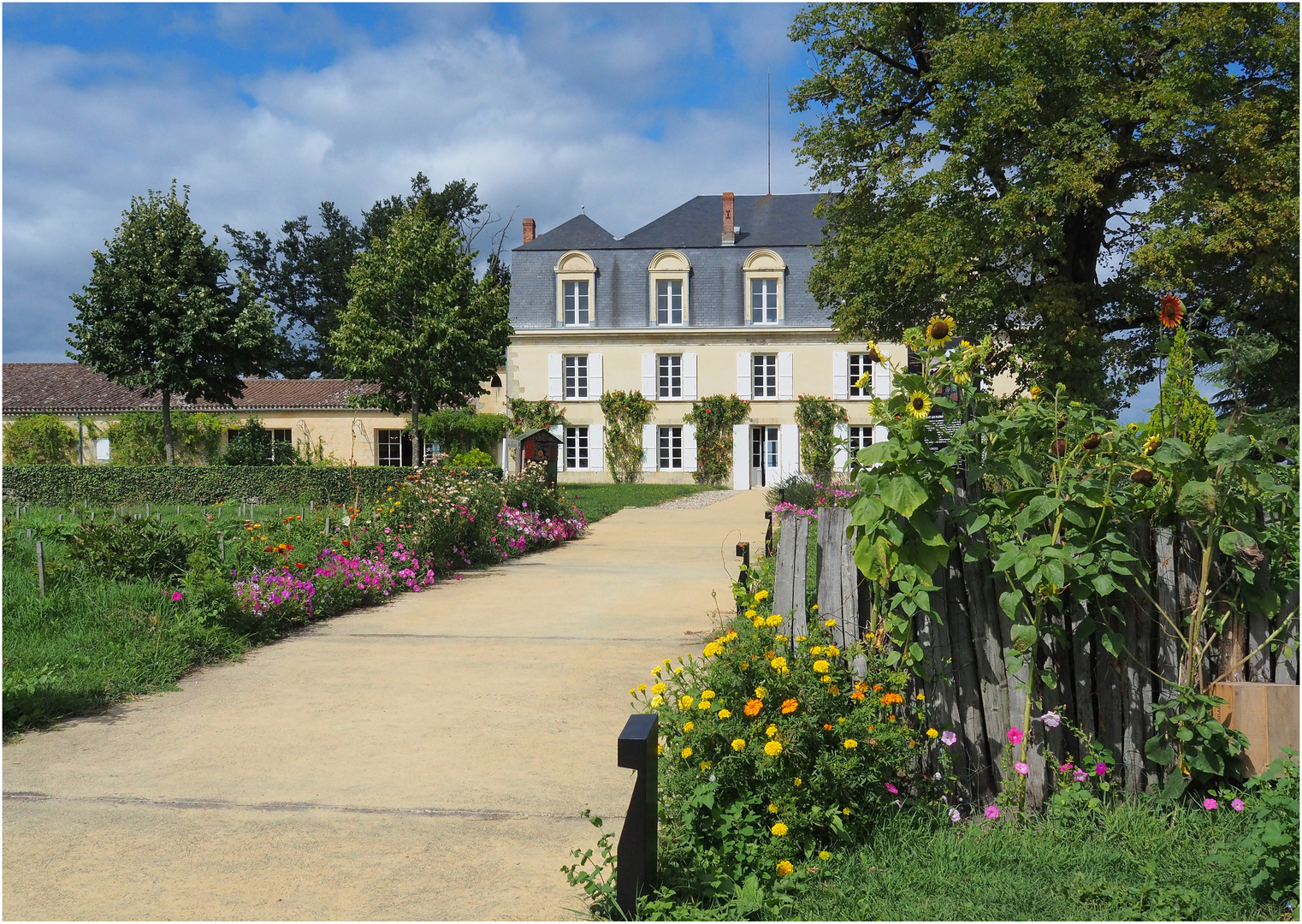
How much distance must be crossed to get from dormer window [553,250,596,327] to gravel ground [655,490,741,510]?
8.57 metres

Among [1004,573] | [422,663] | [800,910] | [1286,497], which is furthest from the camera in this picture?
[422,663]

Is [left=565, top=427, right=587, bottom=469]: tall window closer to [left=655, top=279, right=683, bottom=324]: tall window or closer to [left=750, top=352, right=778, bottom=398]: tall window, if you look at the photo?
[left=655, top=279, right=683, bottom=324]: tall window

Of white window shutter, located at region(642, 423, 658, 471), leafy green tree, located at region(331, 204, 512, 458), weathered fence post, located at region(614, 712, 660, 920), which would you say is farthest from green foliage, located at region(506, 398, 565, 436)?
weathered fence post, located at region(614, 712, 660, 920)

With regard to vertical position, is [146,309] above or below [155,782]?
above

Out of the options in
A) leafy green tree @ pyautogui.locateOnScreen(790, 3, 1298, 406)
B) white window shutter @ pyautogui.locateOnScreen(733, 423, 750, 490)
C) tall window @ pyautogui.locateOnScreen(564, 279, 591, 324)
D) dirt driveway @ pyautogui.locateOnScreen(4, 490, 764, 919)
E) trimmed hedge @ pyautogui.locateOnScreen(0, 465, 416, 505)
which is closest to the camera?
dirt driveway @ pyautogui.locateOnScreen(4, 490, 764, 919)

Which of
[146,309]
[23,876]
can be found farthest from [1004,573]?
[146,309]

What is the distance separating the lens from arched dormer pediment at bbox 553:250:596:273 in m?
30.7

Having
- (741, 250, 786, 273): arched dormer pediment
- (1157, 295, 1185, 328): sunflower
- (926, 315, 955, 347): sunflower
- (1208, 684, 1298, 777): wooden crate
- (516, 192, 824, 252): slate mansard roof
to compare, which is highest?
(516, 192, 824, 252): slate mansard roof

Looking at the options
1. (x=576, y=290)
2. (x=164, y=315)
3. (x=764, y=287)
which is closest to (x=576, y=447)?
(x=576, y=290)

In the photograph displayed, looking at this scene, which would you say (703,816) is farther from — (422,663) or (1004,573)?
(422,663)

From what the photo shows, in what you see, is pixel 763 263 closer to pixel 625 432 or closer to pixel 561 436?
pixel 625 432

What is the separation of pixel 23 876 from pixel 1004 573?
11.0 feet

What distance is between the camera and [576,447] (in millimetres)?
30422

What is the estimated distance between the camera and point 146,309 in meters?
22.9
